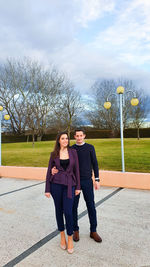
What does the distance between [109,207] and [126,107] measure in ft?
83.3

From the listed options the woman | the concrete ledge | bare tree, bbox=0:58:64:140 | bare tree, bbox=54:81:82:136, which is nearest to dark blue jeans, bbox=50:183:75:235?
the woman

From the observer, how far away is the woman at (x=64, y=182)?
8.00 feet

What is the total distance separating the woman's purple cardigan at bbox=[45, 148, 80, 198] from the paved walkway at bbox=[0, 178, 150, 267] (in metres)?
0.78

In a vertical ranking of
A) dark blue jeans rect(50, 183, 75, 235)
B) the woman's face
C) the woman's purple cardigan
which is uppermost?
the woman's face

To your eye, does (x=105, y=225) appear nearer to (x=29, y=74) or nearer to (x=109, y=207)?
(x=109, y=207)

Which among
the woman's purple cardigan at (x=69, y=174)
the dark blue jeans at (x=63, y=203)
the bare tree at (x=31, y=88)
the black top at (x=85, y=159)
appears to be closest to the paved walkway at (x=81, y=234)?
the dark blue jeans at (x=63, y=203)

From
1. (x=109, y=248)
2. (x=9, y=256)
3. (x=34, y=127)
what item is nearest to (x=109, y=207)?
(x=109, y=248)

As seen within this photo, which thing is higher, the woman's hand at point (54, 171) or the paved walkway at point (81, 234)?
the woman's hand at point (54, 171)

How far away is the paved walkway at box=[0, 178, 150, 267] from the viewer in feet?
7.68

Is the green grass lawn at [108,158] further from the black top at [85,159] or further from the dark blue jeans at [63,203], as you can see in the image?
the dark blue jeans at [63,203]

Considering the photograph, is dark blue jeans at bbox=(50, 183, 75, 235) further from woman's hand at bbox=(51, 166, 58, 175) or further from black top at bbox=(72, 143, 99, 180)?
black top at bbox=(72, 143, 99, 180)

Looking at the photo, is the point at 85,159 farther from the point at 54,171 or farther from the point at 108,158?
the point at 108,158

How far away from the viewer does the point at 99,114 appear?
31109 millimetres

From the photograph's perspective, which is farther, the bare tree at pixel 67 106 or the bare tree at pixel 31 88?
the bare tree at pixel 67 106
